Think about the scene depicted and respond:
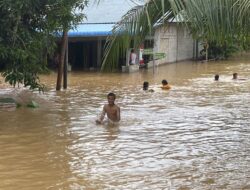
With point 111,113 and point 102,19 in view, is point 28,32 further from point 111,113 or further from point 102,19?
point 102,19

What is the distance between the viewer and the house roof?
25.4 m

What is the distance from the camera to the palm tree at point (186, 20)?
5.44m

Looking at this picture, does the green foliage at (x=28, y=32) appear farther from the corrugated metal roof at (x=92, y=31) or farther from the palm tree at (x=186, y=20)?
the corrugated metal roof at (x=92, y=31)

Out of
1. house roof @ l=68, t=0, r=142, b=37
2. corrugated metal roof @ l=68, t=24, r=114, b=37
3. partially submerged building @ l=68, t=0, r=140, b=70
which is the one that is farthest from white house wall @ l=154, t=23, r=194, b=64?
corrugated metal roof @ l=68, t=24, r=114, b=37

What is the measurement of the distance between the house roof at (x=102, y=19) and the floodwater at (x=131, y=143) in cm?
748

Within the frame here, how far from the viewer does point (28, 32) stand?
12.8 meters

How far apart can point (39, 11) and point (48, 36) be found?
961 millimetres

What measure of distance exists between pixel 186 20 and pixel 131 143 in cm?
495

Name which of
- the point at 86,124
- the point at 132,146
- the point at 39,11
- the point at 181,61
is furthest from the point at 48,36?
the point at 181,61

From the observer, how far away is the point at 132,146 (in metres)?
9.84

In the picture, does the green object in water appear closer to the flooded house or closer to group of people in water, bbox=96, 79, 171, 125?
group of people in water, bbox=96, 79, 171, 125

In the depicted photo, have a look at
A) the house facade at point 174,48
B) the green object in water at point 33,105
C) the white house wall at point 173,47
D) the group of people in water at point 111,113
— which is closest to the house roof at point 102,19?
the house facade at point 174,48

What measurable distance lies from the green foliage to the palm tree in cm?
588

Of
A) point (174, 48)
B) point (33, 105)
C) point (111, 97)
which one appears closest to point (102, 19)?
point (174, 48)
